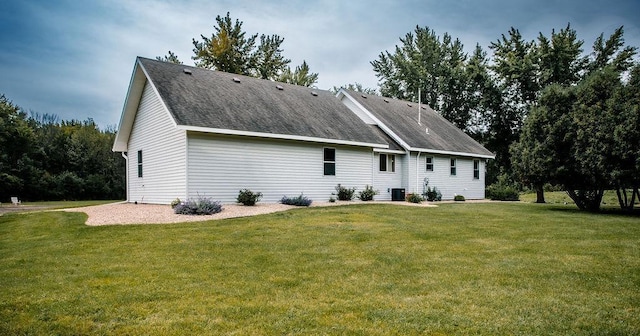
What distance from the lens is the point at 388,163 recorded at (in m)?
22.1

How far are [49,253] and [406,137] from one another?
1812 cm

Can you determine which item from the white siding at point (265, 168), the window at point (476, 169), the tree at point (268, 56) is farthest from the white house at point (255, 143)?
the tree at point (268, 56)

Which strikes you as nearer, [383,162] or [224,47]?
[383,162]

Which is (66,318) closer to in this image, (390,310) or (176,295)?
(176,295)

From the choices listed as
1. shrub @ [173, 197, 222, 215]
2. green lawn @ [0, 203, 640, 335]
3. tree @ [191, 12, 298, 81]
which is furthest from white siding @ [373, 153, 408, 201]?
tree @ [191, 12, 298, 81]

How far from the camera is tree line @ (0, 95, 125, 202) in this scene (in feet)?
103

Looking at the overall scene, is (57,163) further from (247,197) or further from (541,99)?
(541,99)

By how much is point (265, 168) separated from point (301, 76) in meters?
26.2

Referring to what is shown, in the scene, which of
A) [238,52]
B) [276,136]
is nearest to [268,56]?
[238,52]

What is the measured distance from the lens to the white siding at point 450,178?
22828 millimetres

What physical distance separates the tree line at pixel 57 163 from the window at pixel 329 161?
886 inches

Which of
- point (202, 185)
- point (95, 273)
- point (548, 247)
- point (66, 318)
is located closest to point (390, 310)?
point (66, 318)

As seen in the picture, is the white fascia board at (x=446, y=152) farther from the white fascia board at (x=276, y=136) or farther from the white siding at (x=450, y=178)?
the white fascia board at (x=276, y=136)

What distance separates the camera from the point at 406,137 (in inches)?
896
